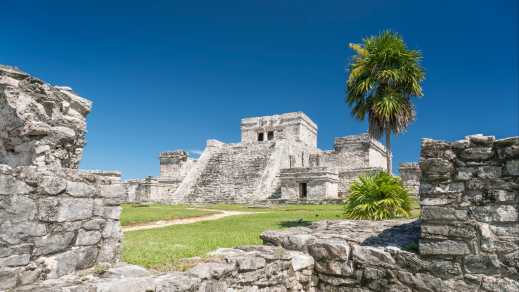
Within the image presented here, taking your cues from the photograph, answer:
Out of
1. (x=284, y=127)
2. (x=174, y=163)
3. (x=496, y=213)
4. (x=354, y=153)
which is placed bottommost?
(x=496, y=213)

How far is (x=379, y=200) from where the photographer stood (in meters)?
9.71

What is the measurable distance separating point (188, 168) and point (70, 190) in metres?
31.3

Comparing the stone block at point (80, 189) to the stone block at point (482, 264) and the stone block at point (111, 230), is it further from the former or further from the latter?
the stone block at point (482, 264)

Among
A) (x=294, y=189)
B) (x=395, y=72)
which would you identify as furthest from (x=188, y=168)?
(x=395, y=72)

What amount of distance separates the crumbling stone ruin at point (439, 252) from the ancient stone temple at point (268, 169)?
747 inches

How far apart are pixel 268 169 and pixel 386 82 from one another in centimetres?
1714

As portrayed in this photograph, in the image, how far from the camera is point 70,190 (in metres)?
→ 3.34

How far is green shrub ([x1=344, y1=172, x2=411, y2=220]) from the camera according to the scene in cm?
936

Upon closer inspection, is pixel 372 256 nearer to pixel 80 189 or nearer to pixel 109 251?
pixel 109 251

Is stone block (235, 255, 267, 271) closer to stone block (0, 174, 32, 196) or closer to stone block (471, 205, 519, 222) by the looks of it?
stone block (0, 174, 32, 196)

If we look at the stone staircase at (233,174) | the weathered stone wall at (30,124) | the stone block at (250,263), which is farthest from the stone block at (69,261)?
the stone staircase at (233,174)

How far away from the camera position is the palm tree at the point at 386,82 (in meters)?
12.4

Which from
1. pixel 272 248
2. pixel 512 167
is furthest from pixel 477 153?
pixel 272 248

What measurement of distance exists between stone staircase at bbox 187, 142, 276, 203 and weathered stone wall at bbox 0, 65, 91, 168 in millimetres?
21310
